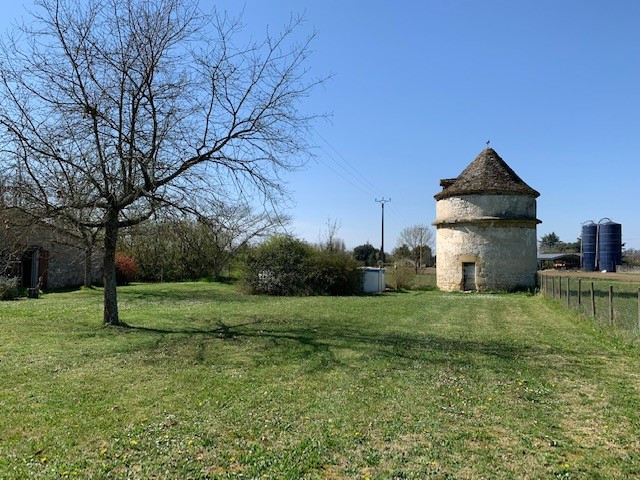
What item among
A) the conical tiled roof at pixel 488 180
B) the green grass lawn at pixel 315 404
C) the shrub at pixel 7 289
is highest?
the conical tiled roof at pixel 488 180

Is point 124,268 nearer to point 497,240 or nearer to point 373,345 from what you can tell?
point 497,240

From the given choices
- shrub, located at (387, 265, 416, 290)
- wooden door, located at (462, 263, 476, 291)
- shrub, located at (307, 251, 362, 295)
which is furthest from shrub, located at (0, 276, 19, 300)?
wooden door, located at (462, 263, 476, 291)

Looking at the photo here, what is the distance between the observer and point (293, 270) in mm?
25344

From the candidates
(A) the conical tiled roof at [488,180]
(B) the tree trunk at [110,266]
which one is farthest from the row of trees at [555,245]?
(B) the tree trunk at [110,266]

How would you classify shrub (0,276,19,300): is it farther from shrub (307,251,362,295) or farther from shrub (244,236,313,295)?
shrub (307,251,362,295)

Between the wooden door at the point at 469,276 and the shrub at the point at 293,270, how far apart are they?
7.04 meters

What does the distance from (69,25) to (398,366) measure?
31.3 ft

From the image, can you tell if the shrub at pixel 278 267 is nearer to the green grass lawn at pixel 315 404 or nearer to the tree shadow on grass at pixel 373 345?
the tree shadow on grass at pixel 373 345

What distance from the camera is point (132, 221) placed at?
36.8 feet

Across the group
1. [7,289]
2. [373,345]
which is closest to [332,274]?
[7,289]

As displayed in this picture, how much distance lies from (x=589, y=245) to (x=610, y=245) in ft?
10.3

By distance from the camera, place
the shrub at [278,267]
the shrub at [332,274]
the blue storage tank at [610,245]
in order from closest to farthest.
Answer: the shrub at [278,267], the shrub at [332,274], the blue storage tank at [610,245]

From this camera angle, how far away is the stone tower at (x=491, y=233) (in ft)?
89.5

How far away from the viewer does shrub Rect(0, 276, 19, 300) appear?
65.4ft
